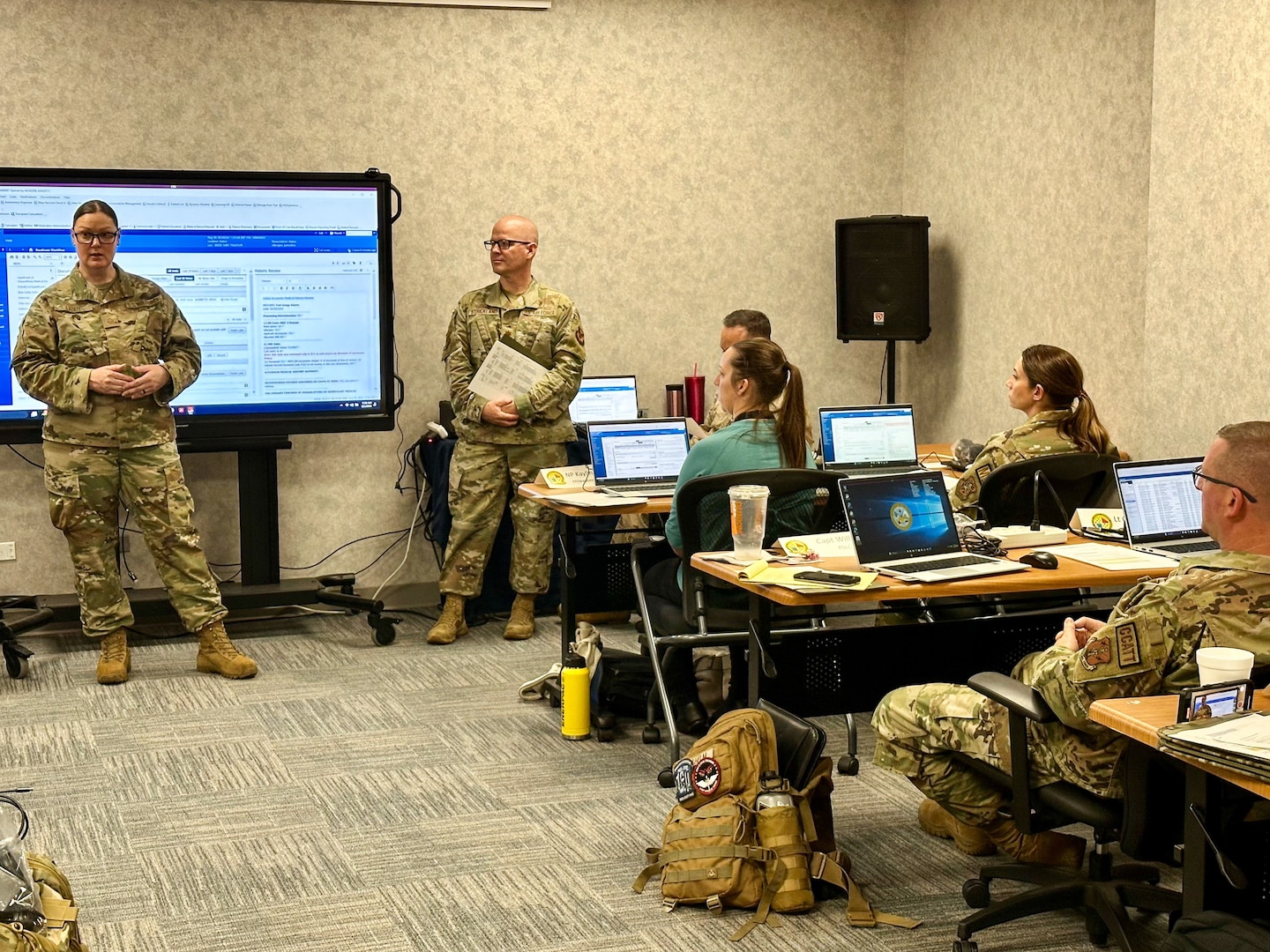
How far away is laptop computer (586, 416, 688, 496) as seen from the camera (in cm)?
491

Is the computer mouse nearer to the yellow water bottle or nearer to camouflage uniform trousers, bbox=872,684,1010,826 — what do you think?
camouflage uniform trousers, bbox=872,684,1010,826

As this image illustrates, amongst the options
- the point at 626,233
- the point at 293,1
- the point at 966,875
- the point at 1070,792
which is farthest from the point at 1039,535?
the point at 293,1

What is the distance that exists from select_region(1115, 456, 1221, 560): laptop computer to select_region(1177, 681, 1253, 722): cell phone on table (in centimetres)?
154

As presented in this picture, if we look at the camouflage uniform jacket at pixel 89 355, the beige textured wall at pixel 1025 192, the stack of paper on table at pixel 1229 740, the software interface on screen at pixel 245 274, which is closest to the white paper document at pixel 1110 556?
the stack of paper on table at pixel 1229 740

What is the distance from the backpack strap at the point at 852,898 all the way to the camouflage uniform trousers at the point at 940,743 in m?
0.27

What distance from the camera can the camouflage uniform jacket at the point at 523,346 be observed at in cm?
579

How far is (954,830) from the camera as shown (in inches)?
139

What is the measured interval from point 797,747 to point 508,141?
4251 mm

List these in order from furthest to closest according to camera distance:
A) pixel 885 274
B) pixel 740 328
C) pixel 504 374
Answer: pixel 885 274
pixel 740 328
pixel 504 374

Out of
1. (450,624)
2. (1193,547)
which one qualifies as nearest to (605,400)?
(450,624)

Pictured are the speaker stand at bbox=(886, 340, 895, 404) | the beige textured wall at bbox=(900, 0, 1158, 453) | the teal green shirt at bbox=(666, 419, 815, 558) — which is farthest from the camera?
the speaker stand at bbox=(886, 340, 895, 404)

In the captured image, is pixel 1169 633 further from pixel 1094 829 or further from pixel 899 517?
pixel 899 517

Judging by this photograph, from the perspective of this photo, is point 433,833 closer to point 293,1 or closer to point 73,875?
point 73,875

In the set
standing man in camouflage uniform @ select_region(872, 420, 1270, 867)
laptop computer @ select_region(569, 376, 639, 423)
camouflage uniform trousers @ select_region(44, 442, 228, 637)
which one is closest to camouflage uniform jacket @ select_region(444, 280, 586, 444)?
laptop computer @ select_region(569, 376, 639, 423)
